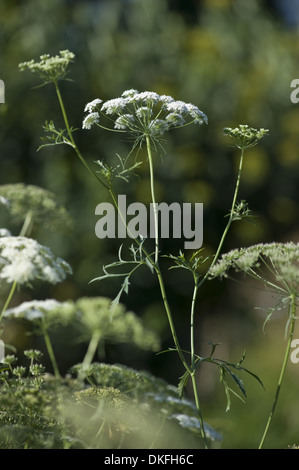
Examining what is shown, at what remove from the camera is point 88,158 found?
5.55 m

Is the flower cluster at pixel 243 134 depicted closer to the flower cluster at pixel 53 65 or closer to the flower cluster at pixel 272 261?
the flower cluster at pixel 272 261

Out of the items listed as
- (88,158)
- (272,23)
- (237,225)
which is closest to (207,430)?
(88,158)

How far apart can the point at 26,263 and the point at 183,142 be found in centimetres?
454

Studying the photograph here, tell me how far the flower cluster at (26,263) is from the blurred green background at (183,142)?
321 centimetres

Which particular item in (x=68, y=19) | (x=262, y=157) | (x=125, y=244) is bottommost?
(x=125, y=244)

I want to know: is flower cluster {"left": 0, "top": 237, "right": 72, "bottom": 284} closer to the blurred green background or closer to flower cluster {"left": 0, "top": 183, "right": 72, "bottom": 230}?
flower cluster {"left": 0, "top": 183, "right": 72, "bottom": 230}

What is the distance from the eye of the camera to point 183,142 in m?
5.98

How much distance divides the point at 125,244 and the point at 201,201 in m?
0.95

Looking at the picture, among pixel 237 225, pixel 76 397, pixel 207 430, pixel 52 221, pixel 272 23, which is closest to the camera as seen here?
pixel 76 397

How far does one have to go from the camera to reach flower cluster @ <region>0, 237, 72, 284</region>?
1.58 metres

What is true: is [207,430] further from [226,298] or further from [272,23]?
[272,23]

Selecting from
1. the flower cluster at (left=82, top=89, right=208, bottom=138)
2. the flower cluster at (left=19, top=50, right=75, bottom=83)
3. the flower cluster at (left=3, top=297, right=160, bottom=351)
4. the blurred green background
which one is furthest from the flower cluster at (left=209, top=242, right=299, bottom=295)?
the blurred green background

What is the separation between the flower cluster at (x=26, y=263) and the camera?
1.58 metres

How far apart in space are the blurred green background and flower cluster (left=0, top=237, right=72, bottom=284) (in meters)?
3.21
